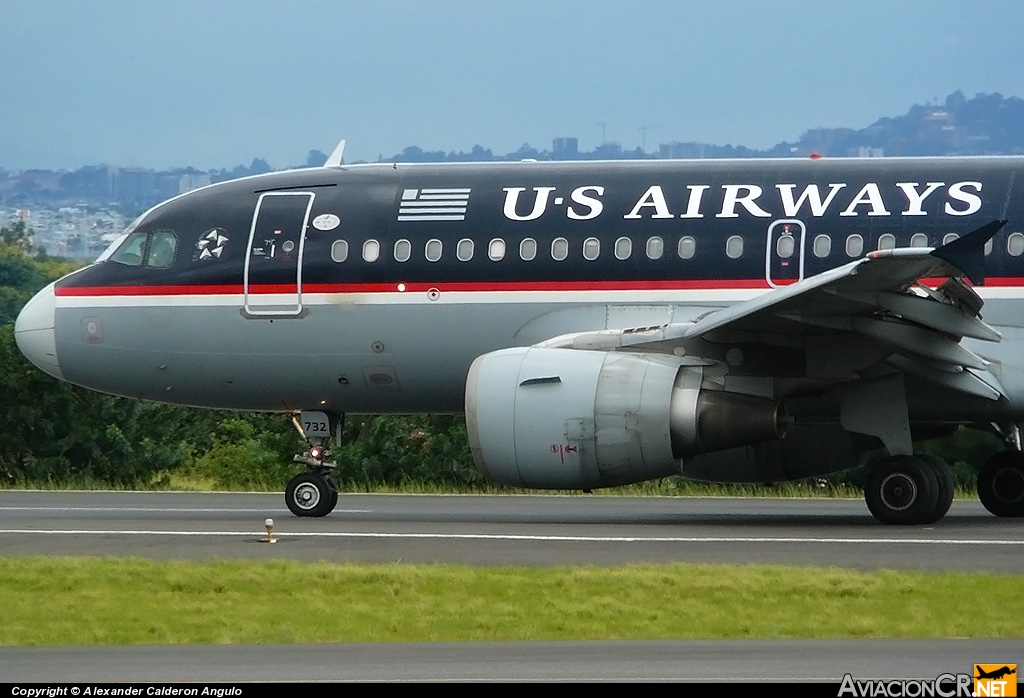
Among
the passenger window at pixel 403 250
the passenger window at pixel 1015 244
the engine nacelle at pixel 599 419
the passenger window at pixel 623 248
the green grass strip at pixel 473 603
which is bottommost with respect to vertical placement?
the green grass strip at pixel 473 603

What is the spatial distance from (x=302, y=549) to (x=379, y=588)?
10.1ft

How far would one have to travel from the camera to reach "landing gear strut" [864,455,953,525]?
53.0 ft

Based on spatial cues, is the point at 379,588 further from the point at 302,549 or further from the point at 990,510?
the point at 990,510

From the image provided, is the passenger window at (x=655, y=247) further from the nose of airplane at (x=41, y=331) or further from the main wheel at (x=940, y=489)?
the nose of airplane at (x=41, y=331)

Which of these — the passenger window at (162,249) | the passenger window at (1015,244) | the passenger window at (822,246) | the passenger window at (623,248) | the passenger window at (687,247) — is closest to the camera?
the passenger window at (1015,244)

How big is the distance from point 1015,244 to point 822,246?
74.1 inches

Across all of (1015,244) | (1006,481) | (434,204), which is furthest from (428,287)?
(1006,481)

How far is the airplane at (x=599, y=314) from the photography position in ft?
51.4

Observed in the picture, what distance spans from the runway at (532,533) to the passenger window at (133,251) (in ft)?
9.69

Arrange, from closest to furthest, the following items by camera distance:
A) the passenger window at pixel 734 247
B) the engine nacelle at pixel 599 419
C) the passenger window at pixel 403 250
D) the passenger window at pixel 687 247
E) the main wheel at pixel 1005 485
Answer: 1. the engine nacelle at pixel 599 419
2. the passenger window at pixel 734 247
3. the passenger window at pixel 687 247
4. the main wheel at pixel 1005 485
5. the passenger window at pixel 403 250

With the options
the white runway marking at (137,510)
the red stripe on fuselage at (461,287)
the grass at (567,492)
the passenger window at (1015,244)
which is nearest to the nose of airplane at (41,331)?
the red stripe on fuselage at (461,287)

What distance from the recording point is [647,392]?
15.7m

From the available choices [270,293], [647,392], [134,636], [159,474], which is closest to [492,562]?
[647,392]

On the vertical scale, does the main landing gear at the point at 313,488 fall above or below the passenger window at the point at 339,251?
below
